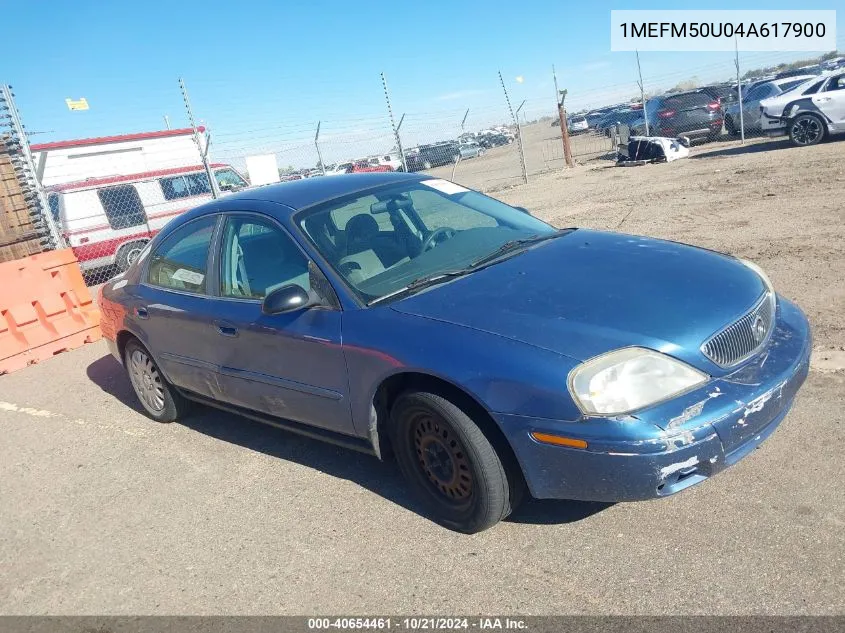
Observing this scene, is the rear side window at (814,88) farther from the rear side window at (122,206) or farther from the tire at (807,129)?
the rear side window at (122,206)

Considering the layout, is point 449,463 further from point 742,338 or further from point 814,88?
point 814,88

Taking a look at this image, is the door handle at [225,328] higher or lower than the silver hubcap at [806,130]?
higher

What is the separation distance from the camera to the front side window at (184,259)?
13.5 ft

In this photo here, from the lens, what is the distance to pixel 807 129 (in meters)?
14.1

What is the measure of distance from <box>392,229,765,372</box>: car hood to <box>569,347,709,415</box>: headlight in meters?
0.04

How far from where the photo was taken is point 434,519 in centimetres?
317

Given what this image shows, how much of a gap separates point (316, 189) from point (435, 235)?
81 centimetres

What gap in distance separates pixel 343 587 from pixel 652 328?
167 centimetres

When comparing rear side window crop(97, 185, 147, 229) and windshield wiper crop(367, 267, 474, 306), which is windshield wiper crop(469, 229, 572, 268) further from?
rear side window crop(97, 185, 147, 229)

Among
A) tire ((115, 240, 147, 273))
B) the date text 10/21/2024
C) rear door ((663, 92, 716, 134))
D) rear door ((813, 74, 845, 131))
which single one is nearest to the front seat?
the date text 10/21/2024

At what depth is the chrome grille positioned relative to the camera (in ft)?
8.63

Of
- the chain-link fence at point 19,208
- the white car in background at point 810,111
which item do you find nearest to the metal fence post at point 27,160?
the chain-link fence at point 19,208

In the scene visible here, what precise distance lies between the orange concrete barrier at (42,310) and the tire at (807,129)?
45.8 ft

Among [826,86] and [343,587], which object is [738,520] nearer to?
[343,587]
